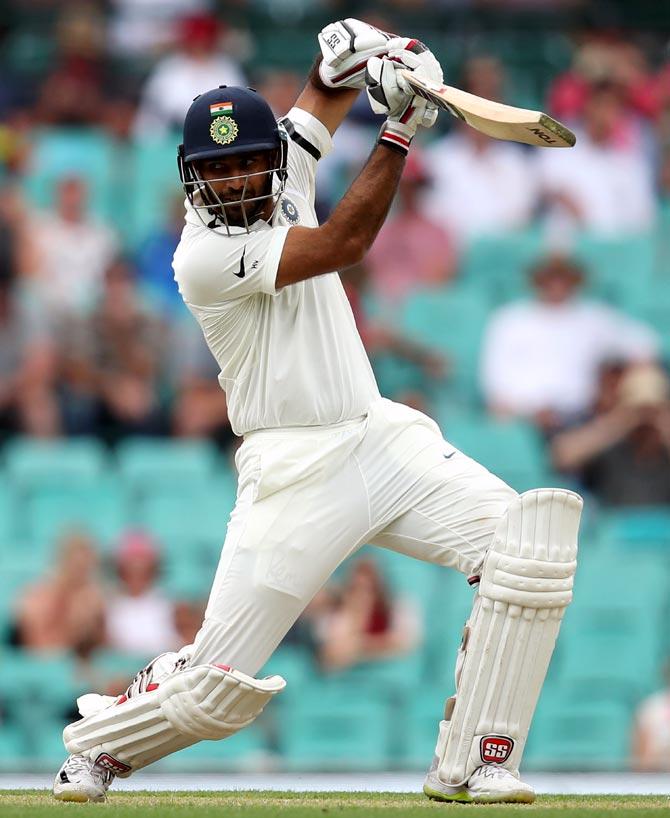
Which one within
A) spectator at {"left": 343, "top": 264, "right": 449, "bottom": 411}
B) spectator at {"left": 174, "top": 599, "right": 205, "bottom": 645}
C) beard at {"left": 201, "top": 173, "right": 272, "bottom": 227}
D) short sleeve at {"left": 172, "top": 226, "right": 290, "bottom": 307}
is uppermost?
beard at {"left": 201, "top": 173, "right": 272, "bottom": 227}

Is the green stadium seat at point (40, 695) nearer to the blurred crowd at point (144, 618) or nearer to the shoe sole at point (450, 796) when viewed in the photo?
the blurred crowd at point (144, 618)

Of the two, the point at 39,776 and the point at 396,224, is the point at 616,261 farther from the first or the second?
the point at 39,776

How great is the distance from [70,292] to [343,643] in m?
2.43

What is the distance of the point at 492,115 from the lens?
3.84 m

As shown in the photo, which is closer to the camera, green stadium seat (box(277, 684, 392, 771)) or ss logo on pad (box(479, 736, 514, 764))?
ss logo on pad (box(479, 736, 514, 764))

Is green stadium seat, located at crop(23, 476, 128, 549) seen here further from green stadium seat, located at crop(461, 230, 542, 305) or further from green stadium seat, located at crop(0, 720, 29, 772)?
green stadium seat, located at crop(461, 230, 542, 305)

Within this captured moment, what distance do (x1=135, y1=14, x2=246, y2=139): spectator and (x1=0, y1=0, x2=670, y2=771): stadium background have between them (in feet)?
0.14

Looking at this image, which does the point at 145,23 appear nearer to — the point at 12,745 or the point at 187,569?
the point at 187,569

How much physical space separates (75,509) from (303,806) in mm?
3668

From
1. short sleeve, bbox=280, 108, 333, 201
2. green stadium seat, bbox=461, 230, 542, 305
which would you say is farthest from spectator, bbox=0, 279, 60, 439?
short sleeve, bbox=280, 108, 333, 201

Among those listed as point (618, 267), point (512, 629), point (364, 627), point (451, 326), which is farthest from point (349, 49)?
point (618, 267)

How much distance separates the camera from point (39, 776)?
518 centimetres

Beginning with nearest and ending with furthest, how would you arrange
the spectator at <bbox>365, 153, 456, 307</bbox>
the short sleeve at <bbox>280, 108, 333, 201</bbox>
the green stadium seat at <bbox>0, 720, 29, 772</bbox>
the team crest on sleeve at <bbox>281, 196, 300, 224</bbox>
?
the team crest on sleeve at <bbox>281, 196, 300, 224</bbox> → the short sleeve at <bbox>280, 108, 333, 201</bbox> → the green stadium seat at <bbox>0, 720, 29, 772</bbox> → the spectator at <bbox>365, 153, 456, 307</bbox>

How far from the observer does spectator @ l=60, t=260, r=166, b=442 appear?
24.8 feet
